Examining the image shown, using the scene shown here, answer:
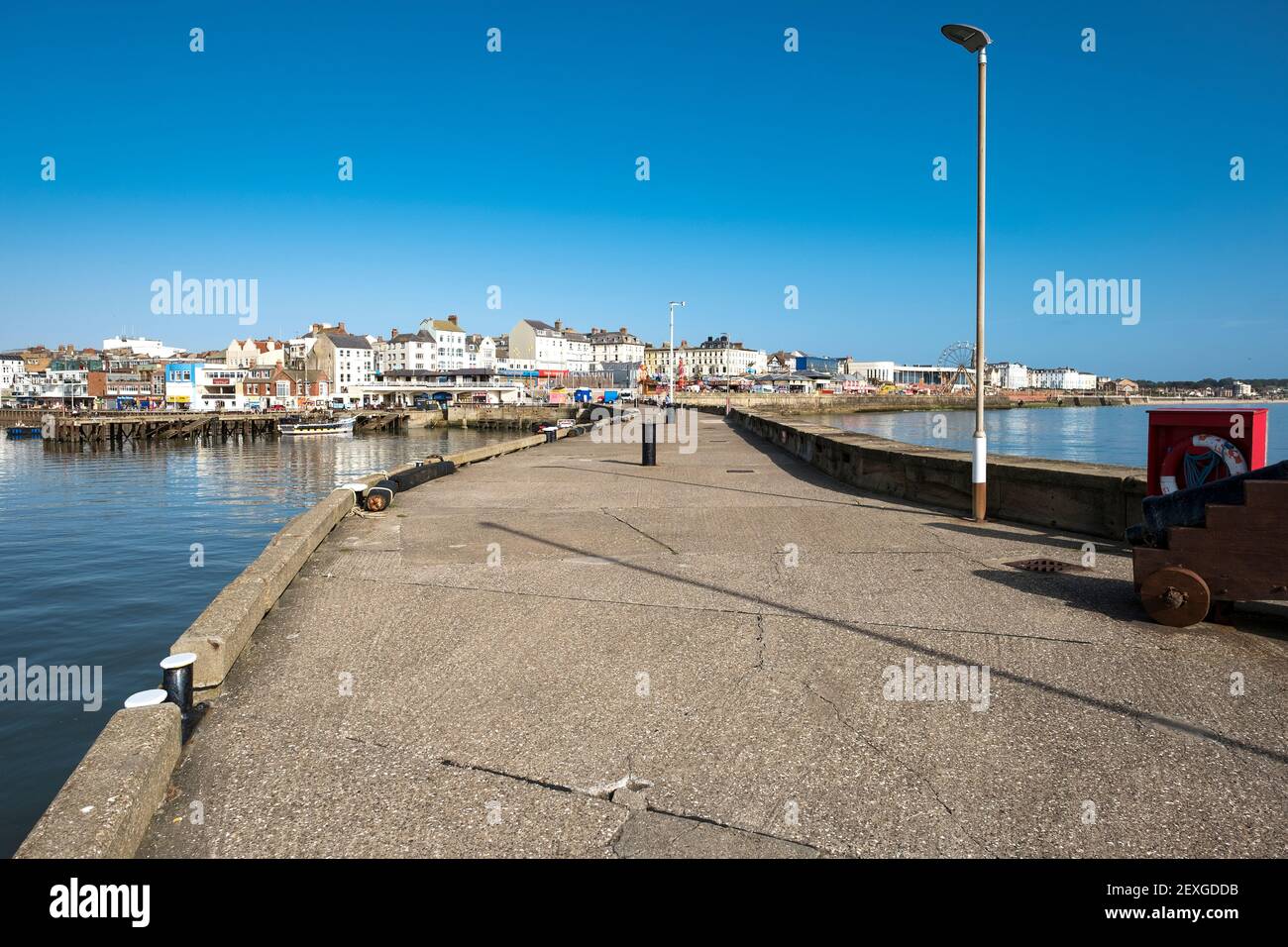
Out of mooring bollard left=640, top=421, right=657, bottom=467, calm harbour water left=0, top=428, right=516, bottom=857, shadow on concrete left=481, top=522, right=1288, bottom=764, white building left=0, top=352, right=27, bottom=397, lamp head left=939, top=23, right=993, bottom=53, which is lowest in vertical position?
calm harbour water left=0, top=428, right=516, bottom=857

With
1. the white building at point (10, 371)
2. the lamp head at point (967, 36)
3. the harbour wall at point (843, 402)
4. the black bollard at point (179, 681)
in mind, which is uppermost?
the white building at point (10, 371)

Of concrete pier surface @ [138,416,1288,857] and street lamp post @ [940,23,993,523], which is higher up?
street lamp post @ [940,23,993,523]

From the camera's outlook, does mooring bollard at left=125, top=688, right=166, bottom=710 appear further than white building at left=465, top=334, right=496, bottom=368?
No

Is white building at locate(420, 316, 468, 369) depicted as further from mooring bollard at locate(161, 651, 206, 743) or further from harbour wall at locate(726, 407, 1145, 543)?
mooring bollard at locate(161, 651, 206, 743)

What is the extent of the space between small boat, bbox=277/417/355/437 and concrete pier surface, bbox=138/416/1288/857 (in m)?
77.1

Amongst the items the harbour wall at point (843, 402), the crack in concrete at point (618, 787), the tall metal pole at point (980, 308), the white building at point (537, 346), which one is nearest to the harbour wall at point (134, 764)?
the crack in concrete at point (618, 787)

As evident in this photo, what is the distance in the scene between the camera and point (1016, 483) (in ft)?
38.6

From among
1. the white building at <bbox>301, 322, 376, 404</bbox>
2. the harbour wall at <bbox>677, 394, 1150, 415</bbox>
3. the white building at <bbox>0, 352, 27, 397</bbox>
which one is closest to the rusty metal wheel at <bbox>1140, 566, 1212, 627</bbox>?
the harbour wall at <bbox>677, 394, 1150, 415</bbox>

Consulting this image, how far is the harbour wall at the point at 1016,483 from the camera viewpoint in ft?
33.2

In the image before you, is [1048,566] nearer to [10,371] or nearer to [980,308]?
[980,308]

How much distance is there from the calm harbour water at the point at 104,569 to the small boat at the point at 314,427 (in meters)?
31.3

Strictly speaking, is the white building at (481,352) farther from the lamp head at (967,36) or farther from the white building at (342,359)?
the lamp head at (967,36)

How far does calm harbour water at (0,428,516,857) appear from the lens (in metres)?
7.90
